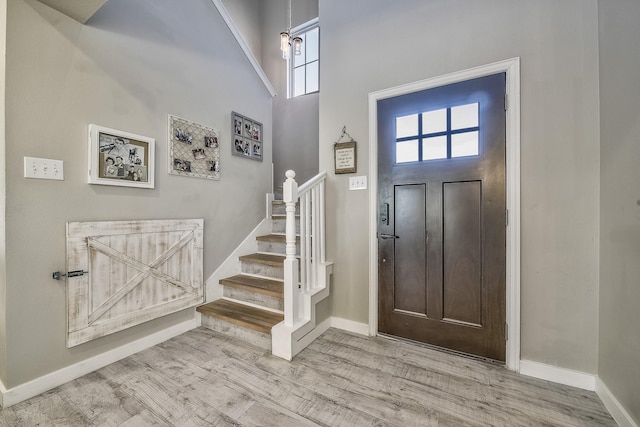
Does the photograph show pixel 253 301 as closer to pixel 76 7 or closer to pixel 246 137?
pixel 246 137

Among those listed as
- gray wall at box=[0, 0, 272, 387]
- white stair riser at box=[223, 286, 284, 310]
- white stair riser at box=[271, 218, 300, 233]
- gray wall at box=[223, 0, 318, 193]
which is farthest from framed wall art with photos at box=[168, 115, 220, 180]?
gray wall at box=[223, 0, 318, 193]

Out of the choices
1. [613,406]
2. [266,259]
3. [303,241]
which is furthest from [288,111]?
[613,406]

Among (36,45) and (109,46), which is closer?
(36,45)

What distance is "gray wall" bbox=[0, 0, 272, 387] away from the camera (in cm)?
149

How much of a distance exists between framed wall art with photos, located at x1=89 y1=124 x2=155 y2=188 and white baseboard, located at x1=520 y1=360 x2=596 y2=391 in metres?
2.99

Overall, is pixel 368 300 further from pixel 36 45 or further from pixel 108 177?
pixel 36 45

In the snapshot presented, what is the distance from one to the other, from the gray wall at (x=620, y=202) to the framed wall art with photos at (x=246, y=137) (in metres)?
2.84

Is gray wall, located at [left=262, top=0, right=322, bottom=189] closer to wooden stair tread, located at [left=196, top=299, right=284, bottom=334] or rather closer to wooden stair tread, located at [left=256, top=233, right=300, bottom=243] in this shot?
wooden stair tread, located at [left=256, top=233, right=300, bottom=243]

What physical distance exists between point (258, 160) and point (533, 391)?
10.1 feet

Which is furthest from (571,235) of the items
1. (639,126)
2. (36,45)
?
(36,45)

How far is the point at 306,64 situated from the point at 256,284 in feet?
11.2

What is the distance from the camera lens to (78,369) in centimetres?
171

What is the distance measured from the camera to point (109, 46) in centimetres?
188

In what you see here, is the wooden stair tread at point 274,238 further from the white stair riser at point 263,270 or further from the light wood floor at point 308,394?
the light wood floor at point 308,394
